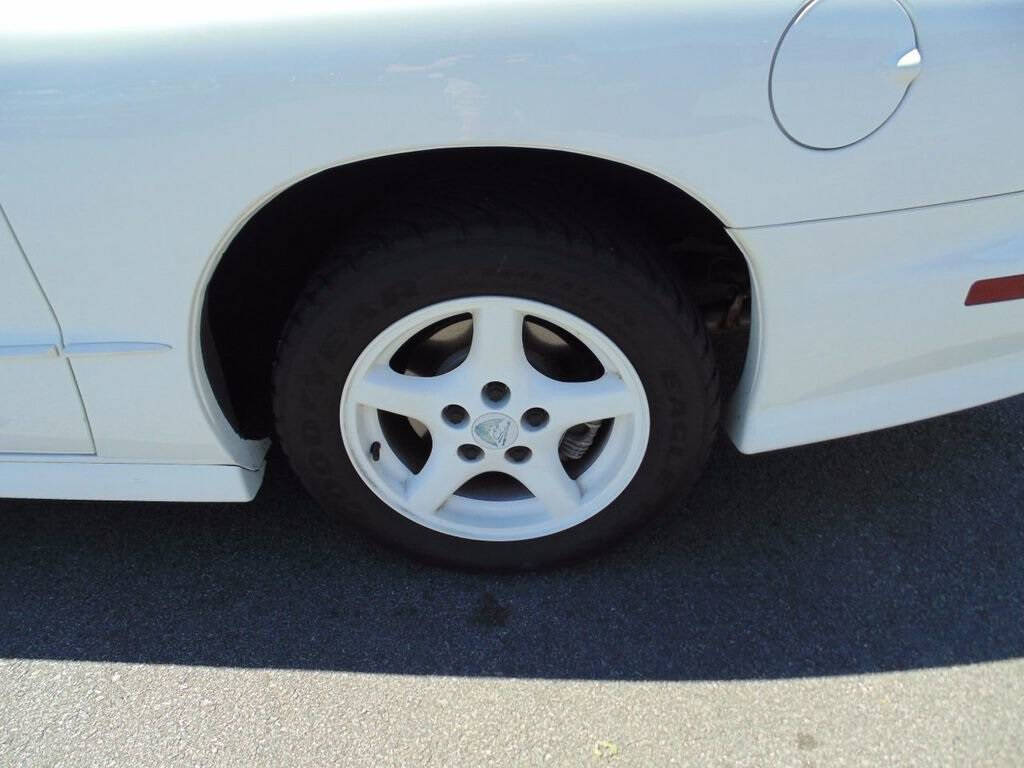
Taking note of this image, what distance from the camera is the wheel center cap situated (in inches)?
77.5

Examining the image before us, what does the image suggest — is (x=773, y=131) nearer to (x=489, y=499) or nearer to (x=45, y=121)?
(x=489, y=499)

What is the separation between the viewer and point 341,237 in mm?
1912

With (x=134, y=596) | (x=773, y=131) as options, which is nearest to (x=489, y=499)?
(x=134, y=596)

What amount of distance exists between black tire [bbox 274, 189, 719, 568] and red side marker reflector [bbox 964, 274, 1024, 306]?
1.69 feet

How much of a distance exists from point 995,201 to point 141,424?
1.73 meters

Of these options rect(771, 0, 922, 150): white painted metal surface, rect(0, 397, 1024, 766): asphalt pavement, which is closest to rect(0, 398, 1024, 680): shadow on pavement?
rect(0, 397, 1024, 766): asphalt pavement

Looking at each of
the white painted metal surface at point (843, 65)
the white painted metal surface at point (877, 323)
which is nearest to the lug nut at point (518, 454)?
the white painted metal surface at point (877, 323)

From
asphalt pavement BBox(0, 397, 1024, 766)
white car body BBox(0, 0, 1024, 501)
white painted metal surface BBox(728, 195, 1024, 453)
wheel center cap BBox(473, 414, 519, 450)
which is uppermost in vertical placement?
white car body BBox(0, 0, 1024, 501)

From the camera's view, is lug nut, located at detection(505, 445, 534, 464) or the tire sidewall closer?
the tire sidewall

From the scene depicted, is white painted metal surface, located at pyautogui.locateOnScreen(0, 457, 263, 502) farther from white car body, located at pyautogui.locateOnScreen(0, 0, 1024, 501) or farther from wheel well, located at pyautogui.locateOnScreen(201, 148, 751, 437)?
white car body, located at pyautogui.locateOnScreen(0, 0, 1024, 501)

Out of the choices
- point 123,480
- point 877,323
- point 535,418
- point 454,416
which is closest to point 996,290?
point 877,323

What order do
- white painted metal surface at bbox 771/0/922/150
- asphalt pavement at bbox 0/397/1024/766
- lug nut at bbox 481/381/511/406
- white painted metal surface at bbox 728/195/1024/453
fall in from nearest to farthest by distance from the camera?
white painted metal surface at bbox 771/0/922/150, white painted metal surface at bbox 728/195/1024/453, asphalt pavement at bbox 0/397/1024/766, lug nut at bbox 481/381/511/406

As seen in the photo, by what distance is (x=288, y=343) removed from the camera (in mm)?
1895

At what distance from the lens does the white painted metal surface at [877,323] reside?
172 cm
